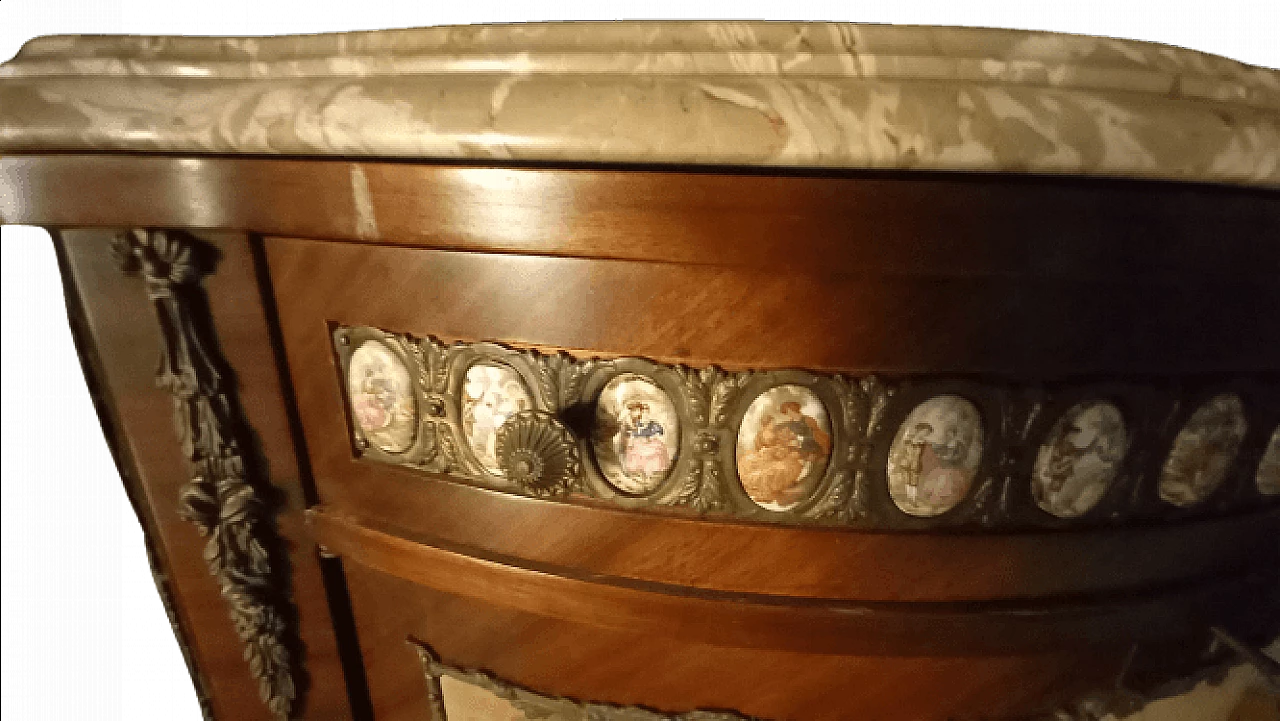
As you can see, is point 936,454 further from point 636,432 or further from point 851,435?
point 636,432

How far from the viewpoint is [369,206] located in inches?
13.4

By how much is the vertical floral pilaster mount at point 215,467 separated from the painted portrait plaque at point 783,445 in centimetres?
35

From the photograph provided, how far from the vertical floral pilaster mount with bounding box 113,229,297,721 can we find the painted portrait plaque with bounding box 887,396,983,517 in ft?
1.40

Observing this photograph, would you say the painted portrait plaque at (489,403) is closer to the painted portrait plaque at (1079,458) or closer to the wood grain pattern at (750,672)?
the wood grain pattern at (750,672)

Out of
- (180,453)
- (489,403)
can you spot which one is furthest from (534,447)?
(180,453)

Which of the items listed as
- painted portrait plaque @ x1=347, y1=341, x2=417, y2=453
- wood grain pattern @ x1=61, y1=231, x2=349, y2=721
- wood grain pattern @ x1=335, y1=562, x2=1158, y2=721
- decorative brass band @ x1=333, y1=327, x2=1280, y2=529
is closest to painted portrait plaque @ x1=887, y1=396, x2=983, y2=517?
decorative brass band @ x1=333, y1=327, x2=1280, y2=529

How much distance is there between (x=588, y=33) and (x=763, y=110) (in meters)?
0.09

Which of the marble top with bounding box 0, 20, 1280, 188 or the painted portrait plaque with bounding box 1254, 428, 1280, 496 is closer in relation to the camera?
the marble top with bounding box 0, 20, 1280, 188

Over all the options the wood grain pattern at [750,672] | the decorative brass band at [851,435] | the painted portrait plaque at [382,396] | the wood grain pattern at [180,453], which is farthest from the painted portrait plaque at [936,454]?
the wood grain pattern at [180,453]

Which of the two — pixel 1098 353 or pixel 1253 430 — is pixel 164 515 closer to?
pixel 1098 353

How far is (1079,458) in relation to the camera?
13.7 inches

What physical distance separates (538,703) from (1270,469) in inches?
19.9

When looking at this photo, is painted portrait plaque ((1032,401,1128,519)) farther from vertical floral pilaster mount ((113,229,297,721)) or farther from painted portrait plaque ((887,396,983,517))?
vertical floral pilaster mount ((113,229,297,721))

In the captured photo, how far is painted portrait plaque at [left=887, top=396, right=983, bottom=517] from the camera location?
0.33 metres
